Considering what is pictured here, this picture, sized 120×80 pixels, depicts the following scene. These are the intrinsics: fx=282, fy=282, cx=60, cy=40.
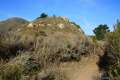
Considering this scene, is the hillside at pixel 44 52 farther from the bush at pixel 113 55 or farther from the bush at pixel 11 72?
the bush at pixel 113 55

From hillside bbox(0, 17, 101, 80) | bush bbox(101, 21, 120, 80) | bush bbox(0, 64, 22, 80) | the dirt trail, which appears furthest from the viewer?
the dirt trail

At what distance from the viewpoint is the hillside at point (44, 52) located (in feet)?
55.7

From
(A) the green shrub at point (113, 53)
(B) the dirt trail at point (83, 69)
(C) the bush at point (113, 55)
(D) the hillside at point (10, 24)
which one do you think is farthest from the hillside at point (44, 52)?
(D) the hillside at point (10, 24)

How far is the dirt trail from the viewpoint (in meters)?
19.0

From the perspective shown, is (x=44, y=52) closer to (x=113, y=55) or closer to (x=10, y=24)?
(x=113, y=55)

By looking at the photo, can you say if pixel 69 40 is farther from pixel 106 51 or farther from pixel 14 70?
pixel 14 70

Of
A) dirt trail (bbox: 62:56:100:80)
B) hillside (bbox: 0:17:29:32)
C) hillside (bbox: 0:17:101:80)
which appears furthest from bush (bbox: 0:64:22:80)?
hillside (bbox: 0:17:29:32)

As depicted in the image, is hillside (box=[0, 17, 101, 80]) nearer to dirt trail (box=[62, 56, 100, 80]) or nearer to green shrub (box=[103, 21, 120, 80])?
Result: dirt trail (box=[62, 56, 100, 80])

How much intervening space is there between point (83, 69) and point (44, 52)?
342 centimetres

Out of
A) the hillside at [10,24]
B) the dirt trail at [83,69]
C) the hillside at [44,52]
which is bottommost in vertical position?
the dirt trail at [83,69]

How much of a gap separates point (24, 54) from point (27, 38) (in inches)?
118

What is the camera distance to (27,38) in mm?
21219

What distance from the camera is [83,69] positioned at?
67.1ft

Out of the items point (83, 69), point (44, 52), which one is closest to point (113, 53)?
point (83, 69)
